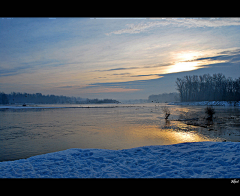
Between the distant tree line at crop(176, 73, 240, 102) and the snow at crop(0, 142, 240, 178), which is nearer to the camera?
the snow at crop(0, 142, 240, 178)

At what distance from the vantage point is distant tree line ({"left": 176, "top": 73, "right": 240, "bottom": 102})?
84438 millimetres

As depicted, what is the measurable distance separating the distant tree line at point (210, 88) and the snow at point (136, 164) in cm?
8951

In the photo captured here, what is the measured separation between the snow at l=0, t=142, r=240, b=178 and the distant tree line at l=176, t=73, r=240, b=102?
3524 inches

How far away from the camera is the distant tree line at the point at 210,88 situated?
84.4 meters

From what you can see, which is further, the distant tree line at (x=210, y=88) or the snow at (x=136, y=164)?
the distant tree line at (x=210, y=88)

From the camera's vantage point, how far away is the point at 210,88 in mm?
95312
